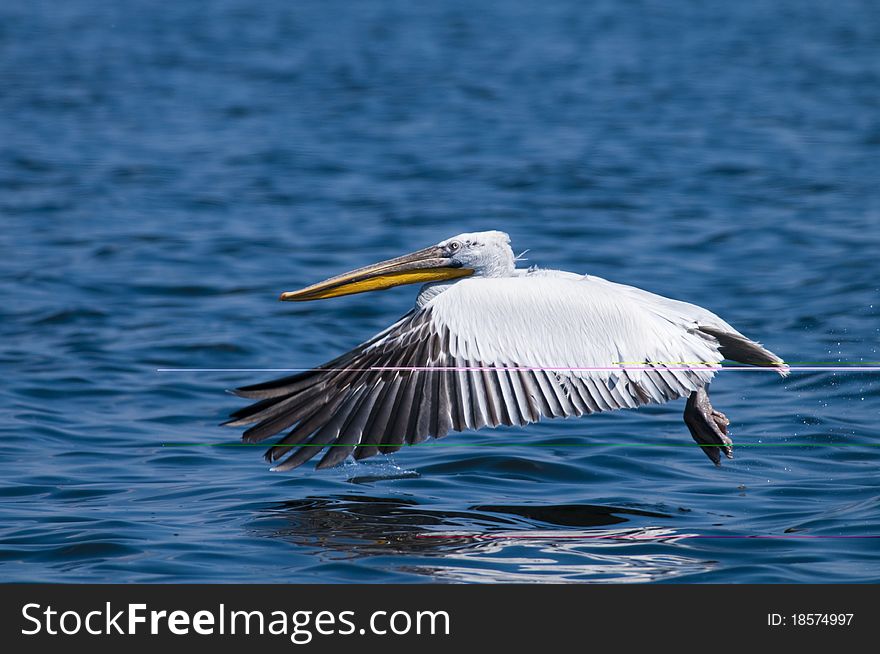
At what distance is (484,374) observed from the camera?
4.90m

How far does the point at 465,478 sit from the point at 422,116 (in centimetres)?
1006

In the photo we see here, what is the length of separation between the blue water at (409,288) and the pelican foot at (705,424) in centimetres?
28

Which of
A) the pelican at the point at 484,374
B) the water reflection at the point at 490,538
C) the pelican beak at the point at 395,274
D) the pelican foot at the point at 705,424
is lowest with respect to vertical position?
the water reflection at the point at 490,538

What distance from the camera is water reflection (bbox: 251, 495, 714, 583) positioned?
4.27 m

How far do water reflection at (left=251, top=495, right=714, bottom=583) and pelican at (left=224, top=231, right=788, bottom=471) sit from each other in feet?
0.86

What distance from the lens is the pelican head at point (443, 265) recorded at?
5.52 metres

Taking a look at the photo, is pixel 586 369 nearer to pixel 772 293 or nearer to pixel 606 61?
pixel 772 293

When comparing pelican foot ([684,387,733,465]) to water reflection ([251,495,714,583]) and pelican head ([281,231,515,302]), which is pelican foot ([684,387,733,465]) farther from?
pelican head ([281,231,515,302])

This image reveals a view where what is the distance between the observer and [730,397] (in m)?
6.84

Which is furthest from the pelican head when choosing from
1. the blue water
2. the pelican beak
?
the blue water

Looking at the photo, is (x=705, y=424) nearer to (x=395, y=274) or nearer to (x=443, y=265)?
(x=443, y=265)

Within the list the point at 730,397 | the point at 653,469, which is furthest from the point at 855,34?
the point at 653,469

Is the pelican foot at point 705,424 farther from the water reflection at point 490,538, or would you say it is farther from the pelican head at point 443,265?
the pelican head at point 443,265

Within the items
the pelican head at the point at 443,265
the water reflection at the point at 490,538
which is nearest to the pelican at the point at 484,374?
the water reflection at the point at 490,538
